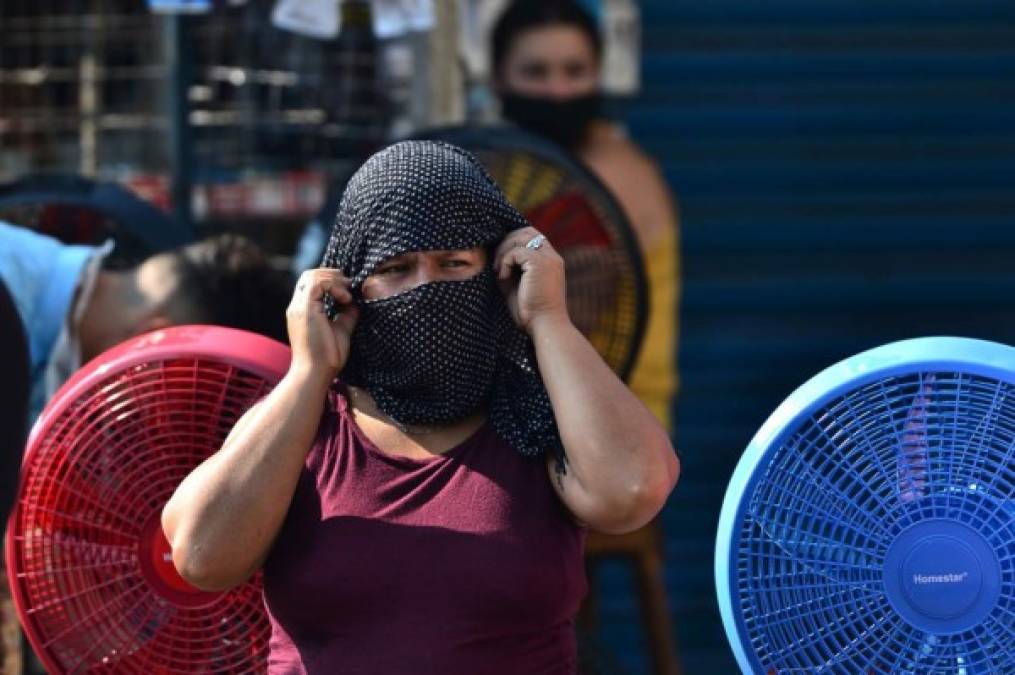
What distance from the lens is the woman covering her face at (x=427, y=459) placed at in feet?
7.97

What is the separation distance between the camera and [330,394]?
2.67m

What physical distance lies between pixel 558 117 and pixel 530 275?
2.08 metres

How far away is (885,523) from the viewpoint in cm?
231

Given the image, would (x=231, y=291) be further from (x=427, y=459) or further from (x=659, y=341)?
(x=659, y=341)

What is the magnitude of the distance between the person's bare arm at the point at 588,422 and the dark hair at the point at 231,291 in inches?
32.3

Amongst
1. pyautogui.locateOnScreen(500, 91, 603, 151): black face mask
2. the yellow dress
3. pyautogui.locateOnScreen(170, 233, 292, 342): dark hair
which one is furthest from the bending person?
pyautogui.locateOnScreen(500, 91, 603, 151): black face mask

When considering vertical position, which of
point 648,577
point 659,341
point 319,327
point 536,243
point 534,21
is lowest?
point 648,577

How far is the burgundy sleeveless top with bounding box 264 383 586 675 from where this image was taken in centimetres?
242

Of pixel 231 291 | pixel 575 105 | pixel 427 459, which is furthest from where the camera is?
pixel 575 105

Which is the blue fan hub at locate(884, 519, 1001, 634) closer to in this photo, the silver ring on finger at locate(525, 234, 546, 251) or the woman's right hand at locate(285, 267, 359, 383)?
the silver ring on finger at locate(525, 234, 546, 251)

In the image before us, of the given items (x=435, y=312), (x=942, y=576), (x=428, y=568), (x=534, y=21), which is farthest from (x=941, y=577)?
(x=534, y=21)

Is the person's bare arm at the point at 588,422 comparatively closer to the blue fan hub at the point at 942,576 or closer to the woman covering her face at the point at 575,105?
the blue fan hub at the point at 942,576

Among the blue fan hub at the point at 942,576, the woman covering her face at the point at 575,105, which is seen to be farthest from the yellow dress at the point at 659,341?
the blue fan hub at the point at 942,576

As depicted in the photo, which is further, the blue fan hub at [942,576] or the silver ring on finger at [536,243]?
the silver ring on finger at [536,243]
